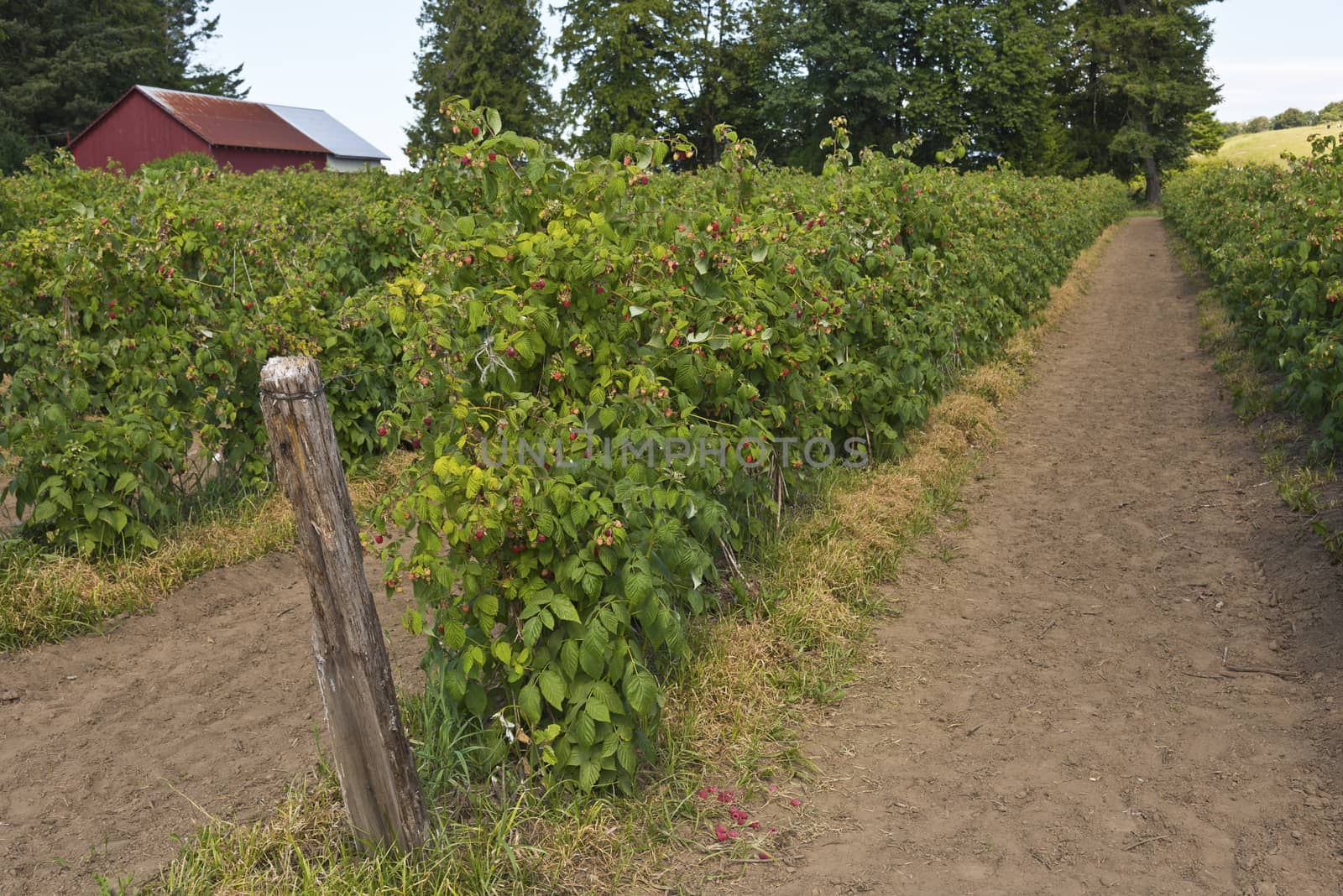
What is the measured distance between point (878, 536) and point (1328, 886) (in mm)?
2917

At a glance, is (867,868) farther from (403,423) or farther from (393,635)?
(393,635)

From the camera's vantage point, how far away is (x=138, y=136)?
1554 inches

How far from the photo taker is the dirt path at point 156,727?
11.6ft

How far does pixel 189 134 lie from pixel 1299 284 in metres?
40.1

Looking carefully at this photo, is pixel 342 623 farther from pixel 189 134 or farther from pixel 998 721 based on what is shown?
pixel 189 134

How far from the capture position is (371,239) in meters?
8.16

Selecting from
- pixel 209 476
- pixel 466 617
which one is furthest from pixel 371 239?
pixel 466 617

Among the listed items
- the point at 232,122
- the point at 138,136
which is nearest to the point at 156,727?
the point at 138,136

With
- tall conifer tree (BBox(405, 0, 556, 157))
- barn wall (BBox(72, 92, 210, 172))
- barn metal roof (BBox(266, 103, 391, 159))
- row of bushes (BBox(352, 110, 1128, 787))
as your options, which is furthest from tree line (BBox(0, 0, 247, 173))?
row of bushes (BBox(352, 110, 1128, 787))

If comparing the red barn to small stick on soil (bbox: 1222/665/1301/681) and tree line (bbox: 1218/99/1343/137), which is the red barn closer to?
A: small stick on soil (bbox: 1222/665/1301/681)

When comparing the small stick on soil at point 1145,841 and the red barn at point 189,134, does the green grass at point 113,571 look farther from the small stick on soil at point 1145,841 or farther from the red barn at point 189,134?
the red barn at point 189,134

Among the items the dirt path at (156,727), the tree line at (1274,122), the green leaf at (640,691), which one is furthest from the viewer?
the tree line at (1274,122)

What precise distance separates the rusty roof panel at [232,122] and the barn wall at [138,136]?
0.46m

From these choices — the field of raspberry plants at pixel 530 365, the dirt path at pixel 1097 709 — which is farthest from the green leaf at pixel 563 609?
the dirt path at pixel 1097 709
